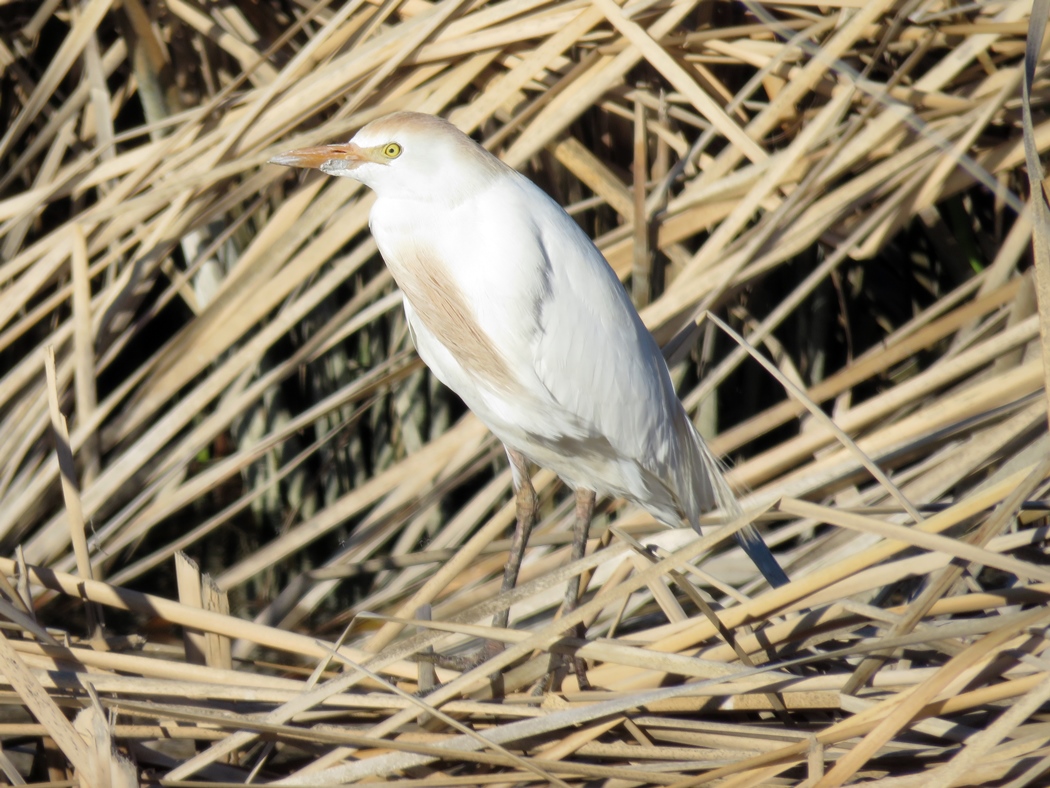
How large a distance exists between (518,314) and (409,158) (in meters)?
0.26

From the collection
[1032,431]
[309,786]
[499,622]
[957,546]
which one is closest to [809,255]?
[1032,431]

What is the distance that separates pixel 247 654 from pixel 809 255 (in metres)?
1.48

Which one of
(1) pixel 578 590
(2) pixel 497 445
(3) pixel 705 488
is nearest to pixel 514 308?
(1) pixel 578 590

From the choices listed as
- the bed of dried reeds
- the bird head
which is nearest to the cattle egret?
the bird head

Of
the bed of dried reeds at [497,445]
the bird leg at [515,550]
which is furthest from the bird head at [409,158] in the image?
the bird leg at [515,550]

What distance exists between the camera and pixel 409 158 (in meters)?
1.40

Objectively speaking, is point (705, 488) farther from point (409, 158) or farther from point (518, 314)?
point (409, 158)

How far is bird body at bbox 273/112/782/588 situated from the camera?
141 cm

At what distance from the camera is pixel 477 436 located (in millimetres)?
1838

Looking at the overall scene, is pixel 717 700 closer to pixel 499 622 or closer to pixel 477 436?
pixel 499 622

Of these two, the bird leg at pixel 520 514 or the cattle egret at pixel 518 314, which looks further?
the bird leg at pixel 520 514

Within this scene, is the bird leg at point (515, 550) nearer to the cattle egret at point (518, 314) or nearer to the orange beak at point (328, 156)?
the cattle egret at point (518, 314)

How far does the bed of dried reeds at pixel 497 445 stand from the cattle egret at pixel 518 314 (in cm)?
14

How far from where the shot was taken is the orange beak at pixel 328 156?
140 centimetres
